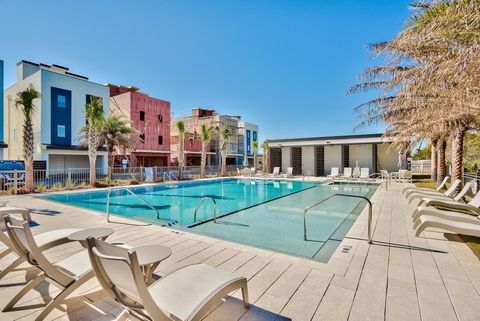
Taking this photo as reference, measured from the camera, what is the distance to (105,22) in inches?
489

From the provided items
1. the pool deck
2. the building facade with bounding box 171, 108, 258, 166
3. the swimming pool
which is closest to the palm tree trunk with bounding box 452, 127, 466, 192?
the swimming pool

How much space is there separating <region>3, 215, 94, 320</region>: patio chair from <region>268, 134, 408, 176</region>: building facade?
23.5 metres

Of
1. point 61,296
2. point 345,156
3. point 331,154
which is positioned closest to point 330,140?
point 331,154

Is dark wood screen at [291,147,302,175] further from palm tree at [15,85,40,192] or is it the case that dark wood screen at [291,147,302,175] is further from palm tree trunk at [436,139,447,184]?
palm tree at [15,85,40,192]

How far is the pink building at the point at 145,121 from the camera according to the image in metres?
29.7

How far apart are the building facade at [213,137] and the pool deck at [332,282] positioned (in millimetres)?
32405

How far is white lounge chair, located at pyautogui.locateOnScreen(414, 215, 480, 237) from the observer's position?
13.8ft

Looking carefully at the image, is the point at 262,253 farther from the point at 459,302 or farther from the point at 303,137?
the point at 303,137

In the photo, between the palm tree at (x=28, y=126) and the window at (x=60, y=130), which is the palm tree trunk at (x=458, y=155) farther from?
the window at (x=60, y=130)

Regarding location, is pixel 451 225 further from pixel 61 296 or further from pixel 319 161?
pixel 319 161

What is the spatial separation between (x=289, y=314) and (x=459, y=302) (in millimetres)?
1938

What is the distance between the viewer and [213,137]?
4269 cm

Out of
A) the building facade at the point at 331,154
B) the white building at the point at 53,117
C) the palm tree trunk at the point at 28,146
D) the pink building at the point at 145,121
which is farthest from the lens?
the pink building at the point at 145,121

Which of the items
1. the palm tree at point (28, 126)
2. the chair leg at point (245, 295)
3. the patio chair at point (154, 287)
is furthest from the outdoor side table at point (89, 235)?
the palm tree at point (28, 126)
